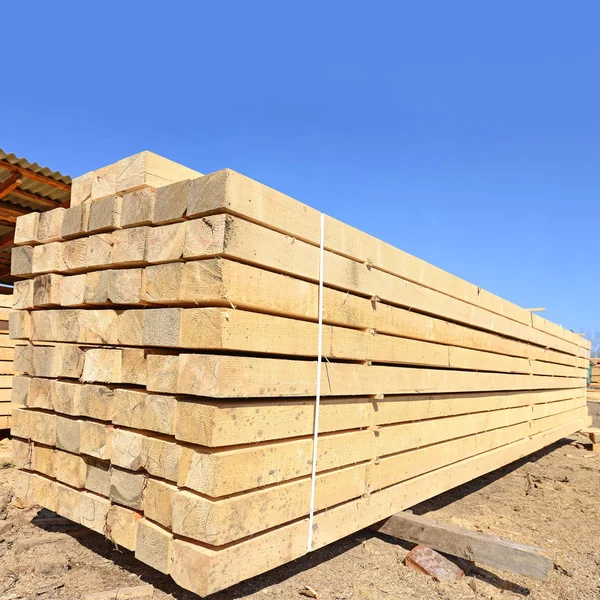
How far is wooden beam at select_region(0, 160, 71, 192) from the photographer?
595cm

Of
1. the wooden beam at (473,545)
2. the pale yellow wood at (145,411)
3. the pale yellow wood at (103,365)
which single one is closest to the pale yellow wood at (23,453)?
the pale yellow wood at (103,365)

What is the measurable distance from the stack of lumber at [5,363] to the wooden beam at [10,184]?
1350 mm

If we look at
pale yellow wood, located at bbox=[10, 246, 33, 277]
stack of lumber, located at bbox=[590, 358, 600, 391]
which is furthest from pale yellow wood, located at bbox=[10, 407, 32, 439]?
stack of lumber, located at bbox=[590, 358, 600, 391]

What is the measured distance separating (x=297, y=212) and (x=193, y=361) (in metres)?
1.04

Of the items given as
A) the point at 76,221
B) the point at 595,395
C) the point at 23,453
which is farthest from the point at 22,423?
the point at 595,395

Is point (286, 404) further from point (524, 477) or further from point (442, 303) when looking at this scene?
point (524, 477)

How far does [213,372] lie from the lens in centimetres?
238

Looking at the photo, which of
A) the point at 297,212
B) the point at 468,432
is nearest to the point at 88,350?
the point at 297,212

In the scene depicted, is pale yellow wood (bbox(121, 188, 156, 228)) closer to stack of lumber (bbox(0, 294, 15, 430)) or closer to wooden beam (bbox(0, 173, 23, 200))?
wooden beam (bbox(0, 173, 23, 200))

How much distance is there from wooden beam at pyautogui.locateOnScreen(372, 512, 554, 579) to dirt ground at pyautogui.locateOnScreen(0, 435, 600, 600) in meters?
0.14

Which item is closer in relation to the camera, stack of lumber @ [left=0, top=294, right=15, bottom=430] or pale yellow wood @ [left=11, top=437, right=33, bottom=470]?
pale yellow wood @ [left=11, top=437, right=33, bottom=470]

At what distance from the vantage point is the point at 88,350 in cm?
314

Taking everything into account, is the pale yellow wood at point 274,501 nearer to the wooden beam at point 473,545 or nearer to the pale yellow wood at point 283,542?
the pale yellow wood at point 283,542

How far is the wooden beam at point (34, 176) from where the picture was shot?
5954mm
